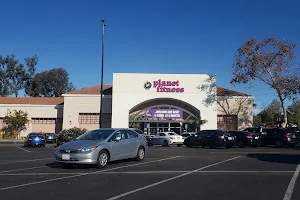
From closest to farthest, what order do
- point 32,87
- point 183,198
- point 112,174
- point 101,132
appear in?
point 183,198, point 112,174, point 101,132, point 32,87

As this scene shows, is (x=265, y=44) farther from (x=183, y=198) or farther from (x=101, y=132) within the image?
(x=183, y=198)

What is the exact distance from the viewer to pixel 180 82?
38906mm

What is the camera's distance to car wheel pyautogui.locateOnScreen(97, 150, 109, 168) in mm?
11617

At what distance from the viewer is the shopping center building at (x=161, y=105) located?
38.6 metres

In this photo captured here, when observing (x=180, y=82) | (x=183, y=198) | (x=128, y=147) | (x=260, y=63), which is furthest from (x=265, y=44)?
(x=183, y=198)

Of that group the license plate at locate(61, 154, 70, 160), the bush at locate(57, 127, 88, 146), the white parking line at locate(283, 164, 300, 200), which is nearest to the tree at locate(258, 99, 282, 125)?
the bush at locate(57, 127, 88, 146)

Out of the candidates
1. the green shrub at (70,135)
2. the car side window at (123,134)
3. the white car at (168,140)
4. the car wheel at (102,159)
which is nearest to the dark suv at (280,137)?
the white car at (168,140)

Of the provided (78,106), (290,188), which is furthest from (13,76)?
(290,188)

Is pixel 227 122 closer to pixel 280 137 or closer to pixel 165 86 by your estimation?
pixel 165 86

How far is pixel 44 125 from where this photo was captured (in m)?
43.6

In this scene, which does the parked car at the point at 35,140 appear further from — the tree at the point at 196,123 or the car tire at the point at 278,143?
the car tire at the point at 278,143

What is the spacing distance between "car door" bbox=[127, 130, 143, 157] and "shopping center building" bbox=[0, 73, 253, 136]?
79.1 feet

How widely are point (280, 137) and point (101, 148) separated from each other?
59.8 feet

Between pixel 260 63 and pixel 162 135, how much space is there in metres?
15.7
